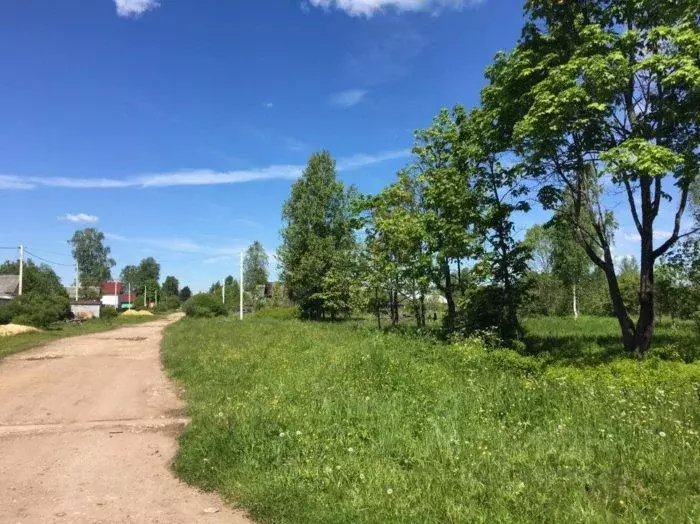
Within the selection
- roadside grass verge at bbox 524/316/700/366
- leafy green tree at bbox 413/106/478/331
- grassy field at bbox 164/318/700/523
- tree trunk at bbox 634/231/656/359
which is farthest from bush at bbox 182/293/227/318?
grassy field at bbox 164/318/700/523

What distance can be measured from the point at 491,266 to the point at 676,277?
6.92m

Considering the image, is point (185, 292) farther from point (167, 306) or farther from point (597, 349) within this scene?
point (597, 349)

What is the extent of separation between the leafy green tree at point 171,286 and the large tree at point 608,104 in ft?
501

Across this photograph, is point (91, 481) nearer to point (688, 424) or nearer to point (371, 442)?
point (371, 442)

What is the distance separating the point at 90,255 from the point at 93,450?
12846cm

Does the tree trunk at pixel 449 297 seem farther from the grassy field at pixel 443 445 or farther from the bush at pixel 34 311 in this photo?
the bush at pixel 34 311

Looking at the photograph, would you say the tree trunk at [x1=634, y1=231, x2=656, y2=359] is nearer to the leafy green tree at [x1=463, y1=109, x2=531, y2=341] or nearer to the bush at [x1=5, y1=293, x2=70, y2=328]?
the leafy green tree at [x1=463, y1=109, x2=531, y2=341]

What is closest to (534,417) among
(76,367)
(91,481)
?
(91,481)

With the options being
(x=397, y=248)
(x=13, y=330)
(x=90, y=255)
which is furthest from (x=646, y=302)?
(x=90, y=255)

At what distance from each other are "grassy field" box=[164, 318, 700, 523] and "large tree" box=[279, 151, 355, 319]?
106 ft

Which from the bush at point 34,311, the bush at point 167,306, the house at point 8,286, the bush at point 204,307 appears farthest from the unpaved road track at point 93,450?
the bush at point 167,306

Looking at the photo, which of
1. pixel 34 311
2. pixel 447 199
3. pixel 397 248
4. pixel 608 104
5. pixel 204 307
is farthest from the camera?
pixel 204 307

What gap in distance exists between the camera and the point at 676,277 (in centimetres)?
2006

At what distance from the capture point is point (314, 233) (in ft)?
149
